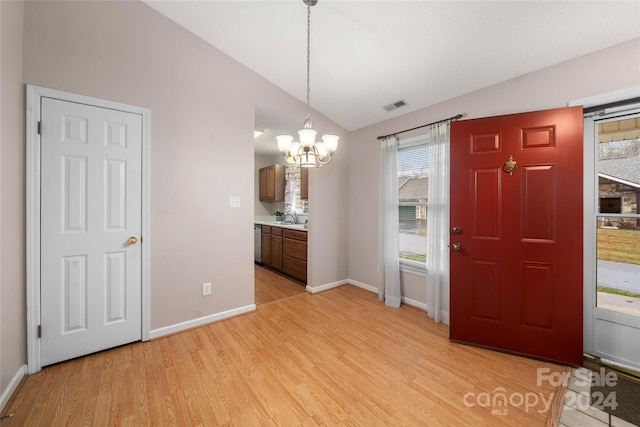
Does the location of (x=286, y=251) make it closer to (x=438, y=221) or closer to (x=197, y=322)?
(x=197, y=322)

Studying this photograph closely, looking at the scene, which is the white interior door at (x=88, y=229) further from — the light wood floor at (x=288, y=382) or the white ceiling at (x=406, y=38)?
the white ceiling at (x=406, y=38)

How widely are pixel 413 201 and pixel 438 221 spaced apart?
1.80 ft

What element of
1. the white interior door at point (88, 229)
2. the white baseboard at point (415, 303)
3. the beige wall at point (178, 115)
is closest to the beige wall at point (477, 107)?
the white baseboard at point (415, 303)

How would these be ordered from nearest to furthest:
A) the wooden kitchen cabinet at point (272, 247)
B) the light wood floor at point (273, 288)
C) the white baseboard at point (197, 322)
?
the white baseboard at point (197, 322), the light wood floor at point (273, 288), the wooden kitchen cabinet at point (272, 247)

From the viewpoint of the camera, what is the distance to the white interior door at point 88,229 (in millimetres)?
1998

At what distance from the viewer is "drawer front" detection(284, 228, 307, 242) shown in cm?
401

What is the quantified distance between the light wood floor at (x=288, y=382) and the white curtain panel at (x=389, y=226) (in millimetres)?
688

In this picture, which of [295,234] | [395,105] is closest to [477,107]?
[395,105]

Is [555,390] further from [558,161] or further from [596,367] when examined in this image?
[558,161]

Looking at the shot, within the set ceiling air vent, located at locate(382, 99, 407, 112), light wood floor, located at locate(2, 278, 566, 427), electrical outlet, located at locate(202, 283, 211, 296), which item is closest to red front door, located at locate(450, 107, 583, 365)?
light wood floor, located at locate(2, 278, 566, 427)

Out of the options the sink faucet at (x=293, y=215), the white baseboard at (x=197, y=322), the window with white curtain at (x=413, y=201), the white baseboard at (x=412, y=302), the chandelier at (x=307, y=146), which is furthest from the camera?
the sink faucet at (x=293, y=215)

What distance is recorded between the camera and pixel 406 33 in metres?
2.20

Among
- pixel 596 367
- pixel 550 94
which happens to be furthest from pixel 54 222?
pixel 596 367

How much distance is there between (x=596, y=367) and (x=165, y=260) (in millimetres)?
3864
